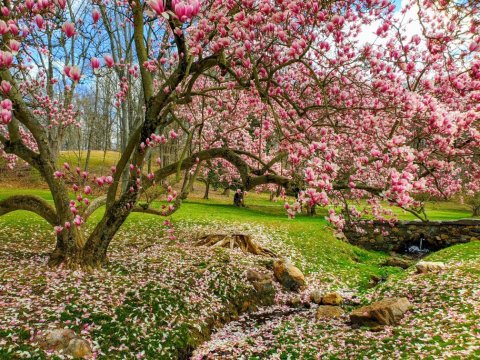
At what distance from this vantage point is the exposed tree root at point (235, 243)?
17141 mm

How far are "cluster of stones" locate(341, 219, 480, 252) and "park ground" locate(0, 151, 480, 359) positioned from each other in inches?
433

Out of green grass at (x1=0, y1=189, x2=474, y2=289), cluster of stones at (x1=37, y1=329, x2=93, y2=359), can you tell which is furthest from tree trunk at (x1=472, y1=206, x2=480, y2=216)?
cluster of stones at (x1=37, y1=329, x2=93, y2=359)

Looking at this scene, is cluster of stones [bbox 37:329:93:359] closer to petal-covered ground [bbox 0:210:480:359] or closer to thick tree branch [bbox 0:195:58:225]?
petal-covered ground [bbox 0:210:480:359]

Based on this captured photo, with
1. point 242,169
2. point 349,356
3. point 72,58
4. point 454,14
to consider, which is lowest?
point 349,356

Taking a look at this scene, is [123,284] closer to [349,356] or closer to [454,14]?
[349,356]

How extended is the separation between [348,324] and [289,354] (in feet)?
8.81

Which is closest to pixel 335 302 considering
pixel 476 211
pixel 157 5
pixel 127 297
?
pixel 127 297

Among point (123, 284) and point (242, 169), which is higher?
point (242, 169)

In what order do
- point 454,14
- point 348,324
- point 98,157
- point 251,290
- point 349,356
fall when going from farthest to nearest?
point 98,157 < point 251,290 < point 348,324 < point 349,356 < point 454,14

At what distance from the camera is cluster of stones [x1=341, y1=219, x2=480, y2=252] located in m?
26.7

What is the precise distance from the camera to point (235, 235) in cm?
1789

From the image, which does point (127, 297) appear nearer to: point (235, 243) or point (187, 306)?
point (187, 306)

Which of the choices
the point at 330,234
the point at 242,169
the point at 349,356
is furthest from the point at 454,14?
the point at 330,234

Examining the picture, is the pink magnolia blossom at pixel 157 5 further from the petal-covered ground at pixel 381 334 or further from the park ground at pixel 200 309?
the petal-covered ground at pixel 381 334
